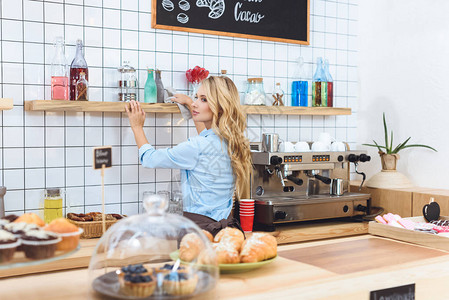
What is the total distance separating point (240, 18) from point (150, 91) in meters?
0.96

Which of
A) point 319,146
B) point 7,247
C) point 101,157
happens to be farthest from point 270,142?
point 7,247

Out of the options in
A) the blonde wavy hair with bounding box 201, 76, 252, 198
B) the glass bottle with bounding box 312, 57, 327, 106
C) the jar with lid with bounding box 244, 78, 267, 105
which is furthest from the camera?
the glass bottle with bounding box 312, 57, 327, 106

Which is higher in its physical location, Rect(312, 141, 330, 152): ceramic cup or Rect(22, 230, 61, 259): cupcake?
Rect(312, 141, 330, 152): ceramic cup

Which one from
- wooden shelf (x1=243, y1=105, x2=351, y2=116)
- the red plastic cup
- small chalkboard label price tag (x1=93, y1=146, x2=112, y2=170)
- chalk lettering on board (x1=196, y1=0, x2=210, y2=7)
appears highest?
chalk lettering on board (x1=196, y1=0, x2=210, y2=7)

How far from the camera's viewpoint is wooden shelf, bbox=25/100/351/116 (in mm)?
2828

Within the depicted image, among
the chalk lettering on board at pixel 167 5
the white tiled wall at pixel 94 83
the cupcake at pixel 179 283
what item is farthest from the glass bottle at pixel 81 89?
the cupcake at pixel 179 283

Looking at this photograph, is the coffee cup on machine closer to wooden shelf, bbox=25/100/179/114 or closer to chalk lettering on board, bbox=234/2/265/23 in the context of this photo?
wooden shelf, bbox=25/100/179/114

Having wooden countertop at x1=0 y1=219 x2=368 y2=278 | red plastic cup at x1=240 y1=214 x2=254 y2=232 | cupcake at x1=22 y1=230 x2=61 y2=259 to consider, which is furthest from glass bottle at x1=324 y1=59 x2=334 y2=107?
cupcake at x1=22 y1=230 x2=61 y2=259

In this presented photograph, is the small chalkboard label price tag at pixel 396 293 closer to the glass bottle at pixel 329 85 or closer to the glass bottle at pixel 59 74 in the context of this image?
the glass bottle at pixel 59 74

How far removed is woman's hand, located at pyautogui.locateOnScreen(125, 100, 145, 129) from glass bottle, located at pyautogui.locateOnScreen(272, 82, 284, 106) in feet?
3.79

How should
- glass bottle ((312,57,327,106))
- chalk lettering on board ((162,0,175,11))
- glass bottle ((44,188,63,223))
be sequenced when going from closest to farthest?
1. glass bottle ((44,188,63,223))
2. chalk lettering on board ((162,0,175,11))
3. glass bottle ((312,57,327,106))

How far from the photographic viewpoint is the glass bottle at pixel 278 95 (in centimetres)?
378

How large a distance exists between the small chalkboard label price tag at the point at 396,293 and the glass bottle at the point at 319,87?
2380 millimetres

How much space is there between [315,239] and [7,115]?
204 centimetres
